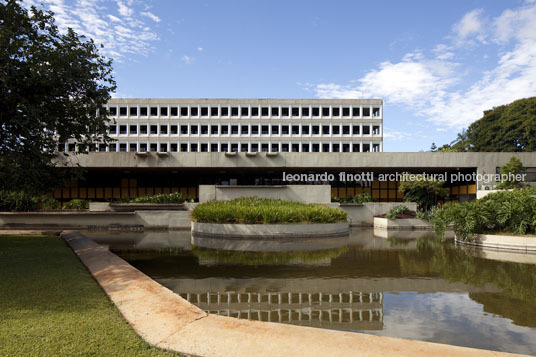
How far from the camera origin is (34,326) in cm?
480

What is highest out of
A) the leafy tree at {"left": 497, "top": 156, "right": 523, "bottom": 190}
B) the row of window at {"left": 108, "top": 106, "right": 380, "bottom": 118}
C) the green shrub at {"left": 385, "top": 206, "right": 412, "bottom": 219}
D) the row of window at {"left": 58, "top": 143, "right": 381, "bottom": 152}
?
the row of window at {"left": 108, "top": 106, "right": 380, "bottom": 118}

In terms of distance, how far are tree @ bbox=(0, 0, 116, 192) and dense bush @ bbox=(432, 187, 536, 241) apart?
1525cm

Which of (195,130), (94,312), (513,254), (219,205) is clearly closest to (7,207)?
(219,205)

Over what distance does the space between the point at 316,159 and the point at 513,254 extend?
18.1 meters

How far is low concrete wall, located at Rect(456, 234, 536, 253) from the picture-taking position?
1318 centimetres

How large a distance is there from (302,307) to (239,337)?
2.44 meters

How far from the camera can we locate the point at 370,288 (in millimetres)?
8008

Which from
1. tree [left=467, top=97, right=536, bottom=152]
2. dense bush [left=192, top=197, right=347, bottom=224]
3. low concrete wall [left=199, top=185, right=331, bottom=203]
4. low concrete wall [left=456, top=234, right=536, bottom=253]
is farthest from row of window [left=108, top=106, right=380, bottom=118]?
low concrete wall [left=456, top=234, right=536, bottom=253]

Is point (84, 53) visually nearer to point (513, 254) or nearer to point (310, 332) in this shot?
point (310, 332)

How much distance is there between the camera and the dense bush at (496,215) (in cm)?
1402

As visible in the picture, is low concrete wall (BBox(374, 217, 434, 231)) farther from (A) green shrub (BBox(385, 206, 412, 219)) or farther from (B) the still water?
(B) the still water

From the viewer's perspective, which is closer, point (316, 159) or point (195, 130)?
point (316, 159)

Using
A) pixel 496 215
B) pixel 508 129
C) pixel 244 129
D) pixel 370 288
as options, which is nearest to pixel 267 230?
pixel 370 288

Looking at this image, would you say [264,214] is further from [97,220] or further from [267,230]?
[97,220]
